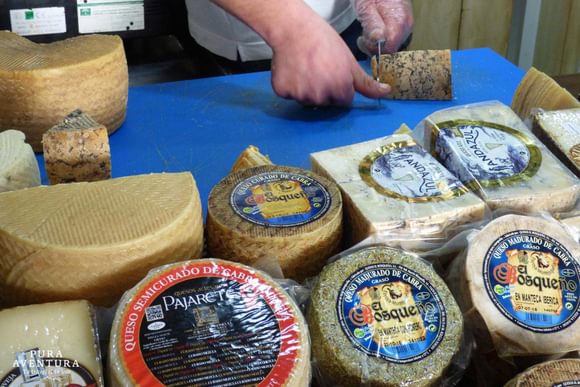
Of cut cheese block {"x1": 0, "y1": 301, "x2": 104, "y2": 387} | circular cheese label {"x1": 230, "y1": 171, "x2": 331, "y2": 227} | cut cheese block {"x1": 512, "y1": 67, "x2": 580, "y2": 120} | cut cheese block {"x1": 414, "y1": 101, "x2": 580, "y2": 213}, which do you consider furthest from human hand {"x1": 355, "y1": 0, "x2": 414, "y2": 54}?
cut cheese block {"x1": 0, "y1": 301, "x2": 104, "y2": 387}

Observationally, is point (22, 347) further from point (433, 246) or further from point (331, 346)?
point (433, 246)

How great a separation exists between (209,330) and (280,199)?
0.86ft

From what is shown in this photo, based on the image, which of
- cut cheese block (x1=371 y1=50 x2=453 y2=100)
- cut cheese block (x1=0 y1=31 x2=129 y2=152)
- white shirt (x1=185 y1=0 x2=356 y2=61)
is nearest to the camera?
cut cheese block (x1=0 y1=31 x2=129 y2=152)

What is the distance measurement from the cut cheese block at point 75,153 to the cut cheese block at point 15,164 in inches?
1.5

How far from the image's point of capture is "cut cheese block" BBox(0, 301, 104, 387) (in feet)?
2.25

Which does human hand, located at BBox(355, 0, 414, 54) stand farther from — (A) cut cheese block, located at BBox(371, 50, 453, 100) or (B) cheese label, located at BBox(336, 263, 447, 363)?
(B) cheese label, located at BBox(336, 263, 447, 363)

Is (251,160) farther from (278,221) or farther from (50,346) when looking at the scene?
(50,346)

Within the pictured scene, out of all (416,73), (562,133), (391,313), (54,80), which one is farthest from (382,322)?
(416,73)

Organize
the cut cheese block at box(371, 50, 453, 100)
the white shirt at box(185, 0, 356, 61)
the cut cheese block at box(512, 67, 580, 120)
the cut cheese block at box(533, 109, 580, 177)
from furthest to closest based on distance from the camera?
the white shirt at box(185, 0, 356, 61) → the cut cheese block at box(371, 50, 453, 100) → the cut cheese block at box(512, 67, 580, 120) → the cut cheese block at box(533, 109, 580, 177)

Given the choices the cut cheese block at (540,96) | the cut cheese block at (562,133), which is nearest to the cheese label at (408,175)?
the cut cheese block at (562,133)

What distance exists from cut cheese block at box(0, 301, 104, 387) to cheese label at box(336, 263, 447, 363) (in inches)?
11.5

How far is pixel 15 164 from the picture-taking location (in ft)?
3.30

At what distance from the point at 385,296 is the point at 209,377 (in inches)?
9.7

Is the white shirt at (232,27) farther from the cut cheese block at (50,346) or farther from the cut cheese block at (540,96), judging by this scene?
the cut cheese block at (50,346)
